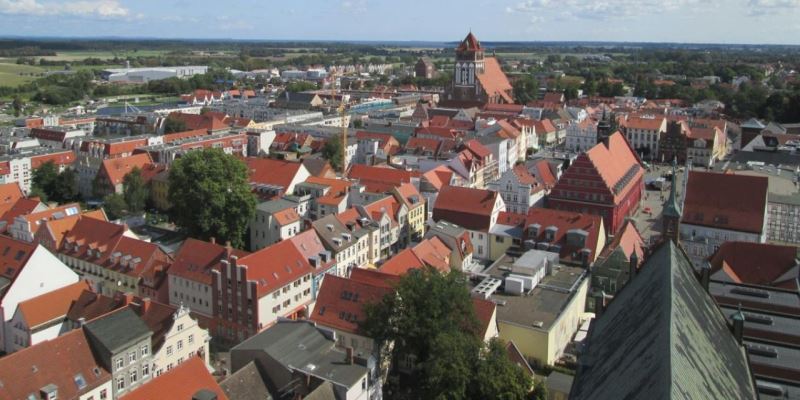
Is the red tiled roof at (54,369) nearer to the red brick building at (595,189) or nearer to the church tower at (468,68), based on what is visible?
the red brick building at (595,189)

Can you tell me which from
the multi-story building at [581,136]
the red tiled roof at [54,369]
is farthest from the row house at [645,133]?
the red tiled roof at [54,369]

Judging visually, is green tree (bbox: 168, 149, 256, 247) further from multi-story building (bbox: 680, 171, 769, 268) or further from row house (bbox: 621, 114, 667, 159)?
row house (bbox: 621, 114, 667, 159)

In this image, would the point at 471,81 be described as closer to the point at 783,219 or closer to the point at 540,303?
the point at 783,219

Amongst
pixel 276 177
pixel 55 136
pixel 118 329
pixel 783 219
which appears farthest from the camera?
pixel 55 136

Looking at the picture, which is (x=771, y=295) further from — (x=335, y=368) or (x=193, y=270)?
(x=193, y=270)

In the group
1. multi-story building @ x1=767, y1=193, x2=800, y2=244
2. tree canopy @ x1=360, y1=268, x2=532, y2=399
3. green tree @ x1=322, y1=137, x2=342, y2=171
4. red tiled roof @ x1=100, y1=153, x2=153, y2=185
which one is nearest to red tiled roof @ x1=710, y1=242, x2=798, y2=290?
multi-story building @ x1=767, y1=193, x2=800, y2=244

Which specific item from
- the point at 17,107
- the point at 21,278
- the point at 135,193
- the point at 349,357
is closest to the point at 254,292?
the point at 349,357
